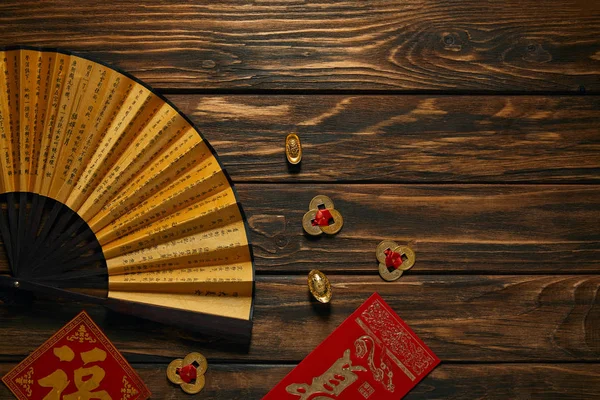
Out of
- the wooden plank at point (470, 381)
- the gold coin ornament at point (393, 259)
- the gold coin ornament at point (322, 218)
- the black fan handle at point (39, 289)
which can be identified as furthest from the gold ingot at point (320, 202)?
the black fan handle at point (39, 289)

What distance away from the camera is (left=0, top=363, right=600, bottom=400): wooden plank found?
4.45 feet

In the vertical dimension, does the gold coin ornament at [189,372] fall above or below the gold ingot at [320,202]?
below

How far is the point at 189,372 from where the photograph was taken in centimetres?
134

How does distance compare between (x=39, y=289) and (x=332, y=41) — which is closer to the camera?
(x=39, y=289)

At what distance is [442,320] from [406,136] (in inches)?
16.1

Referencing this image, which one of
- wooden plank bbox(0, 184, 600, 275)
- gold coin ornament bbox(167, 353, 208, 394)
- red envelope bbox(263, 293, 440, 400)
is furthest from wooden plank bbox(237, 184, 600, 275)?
gold coin ornament bbox(167, 353, 208, 394)

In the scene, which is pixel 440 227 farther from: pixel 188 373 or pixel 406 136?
pixel 188 373

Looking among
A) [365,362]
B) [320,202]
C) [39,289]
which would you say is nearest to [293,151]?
[320,202]

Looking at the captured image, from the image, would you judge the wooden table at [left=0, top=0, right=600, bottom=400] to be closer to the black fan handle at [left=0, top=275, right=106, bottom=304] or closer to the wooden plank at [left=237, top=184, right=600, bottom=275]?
the wooden plank at [left=237, top=184, right=600, bottom=275]

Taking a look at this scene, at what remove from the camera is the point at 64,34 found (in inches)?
55.2

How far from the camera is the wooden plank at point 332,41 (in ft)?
4.62

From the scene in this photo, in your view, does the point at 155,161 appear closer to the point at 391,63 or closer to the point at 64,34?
the point at 64,34

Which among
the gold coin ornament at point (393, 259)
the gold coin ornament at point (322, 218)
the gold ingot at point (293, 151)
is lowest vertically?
the gold coin ornament at point (393, 259)

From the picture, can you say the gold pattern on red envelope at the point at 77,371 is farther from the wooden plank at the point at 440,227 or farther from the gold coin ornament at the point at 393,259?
the gold coin ornament at the point at 393,259
